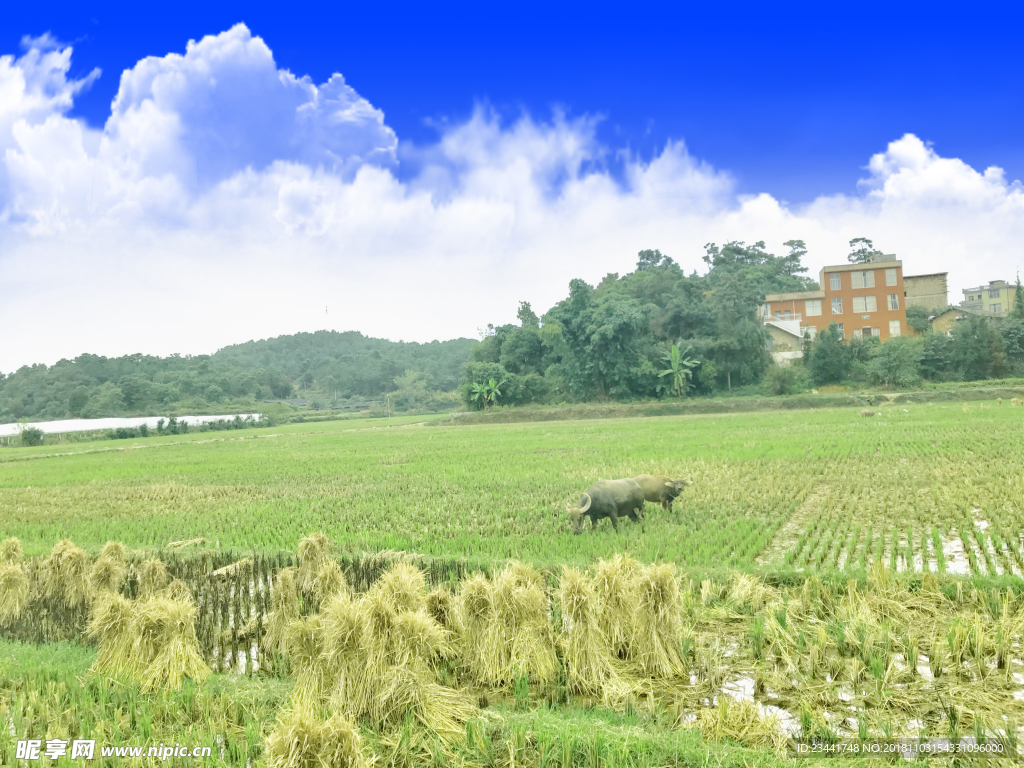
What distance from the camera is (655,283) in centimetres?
4912

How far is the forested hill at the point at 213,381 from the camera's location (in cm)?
5888

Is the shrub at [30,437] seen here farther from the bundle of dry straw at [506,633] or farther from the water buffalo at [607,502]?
the bundle of dry straw at [506,633]

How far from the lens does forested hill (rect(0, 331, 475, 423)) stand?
58875mm

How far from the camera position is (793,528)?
837cm

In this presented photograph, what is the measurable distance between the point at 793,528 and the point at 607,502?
2.32 m

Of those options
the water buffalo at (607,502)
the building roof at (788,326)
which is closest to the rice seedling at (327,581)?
the water buffalo at (607,502)

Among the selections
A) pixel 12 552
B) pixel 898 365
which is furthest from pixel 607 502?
pixel 898 365

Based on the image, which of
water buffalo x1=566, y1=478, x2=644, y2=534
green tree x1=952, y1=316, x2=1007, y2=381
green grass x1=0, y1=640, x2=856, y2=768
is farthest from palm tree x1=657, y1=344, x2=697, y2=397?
green grass x1=0, y1=640, x2=856, y2=768

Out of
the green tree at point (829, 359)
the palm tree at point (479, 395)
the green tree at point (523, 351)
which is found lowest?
the palm tree at point (479, 395)

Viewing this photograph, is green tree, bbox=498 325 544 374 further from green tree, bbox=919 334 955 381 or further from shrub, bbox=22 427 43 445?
shrub, bbox=22 427 43 445

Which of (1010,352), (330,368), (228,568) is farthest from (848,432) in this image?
(330,368)

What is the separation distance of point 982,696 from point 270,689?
412 cm

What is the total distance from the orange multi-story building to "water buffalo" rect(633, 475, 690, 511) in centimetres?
3608

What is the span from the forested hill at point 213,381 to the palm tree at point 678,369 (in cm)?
3255
